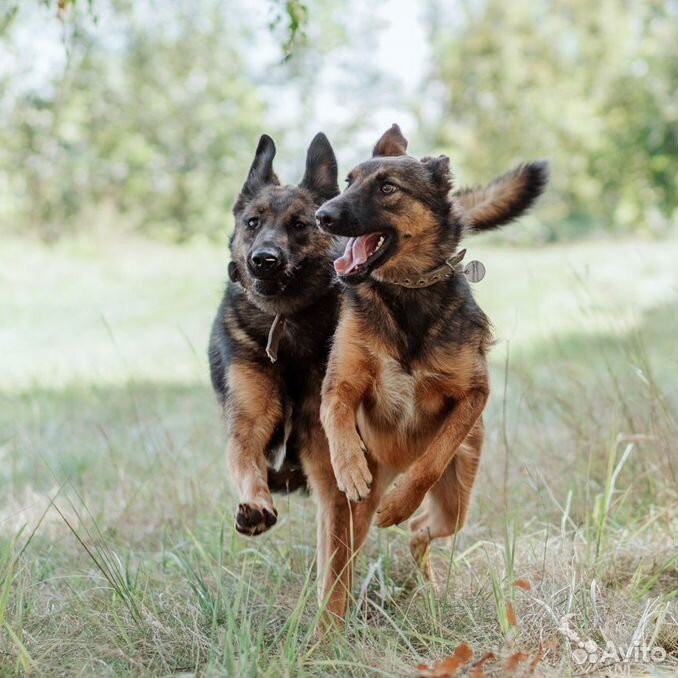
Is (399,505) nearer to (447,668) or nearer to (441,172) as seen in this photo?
(447,668)

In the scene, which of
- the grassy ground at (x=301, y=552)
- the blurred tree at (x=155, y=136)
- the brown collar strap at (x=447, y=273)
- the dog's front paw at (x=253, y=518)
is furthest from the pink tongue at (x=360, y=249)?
the blurred tree at (x=155, y=136)

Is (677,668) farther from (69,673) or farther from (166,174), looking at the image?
(166,174)

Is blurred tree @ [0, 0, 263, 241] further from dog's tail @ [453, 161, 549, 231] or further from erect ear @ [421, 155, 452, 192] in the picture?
erect ear @ [421, 155, 452, 192]

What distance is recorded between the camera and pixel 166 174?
31.3 meters

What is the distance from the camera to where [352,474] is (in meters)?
3.44

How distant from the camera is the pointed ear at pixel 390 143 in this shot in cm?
441

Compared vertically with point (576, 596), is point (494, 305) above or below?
above

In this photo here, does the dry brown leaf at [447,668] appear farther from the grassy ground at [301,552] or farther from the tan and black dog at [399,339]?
the tan and black dog at [399,339]

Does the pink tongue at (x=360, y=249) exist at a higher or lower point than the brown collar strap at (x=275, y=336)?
higher

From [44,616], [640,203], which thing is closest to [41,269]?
[44,616]

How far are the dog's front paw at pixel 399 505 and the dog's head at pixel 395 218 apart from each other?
0.84m

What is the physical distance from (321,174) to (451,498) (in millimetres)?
1731

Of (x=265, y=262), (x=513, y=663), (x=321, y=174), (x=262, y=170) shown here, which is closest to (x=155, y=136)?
(x=262, y=170)

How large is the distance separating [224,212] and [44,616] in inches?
1100
